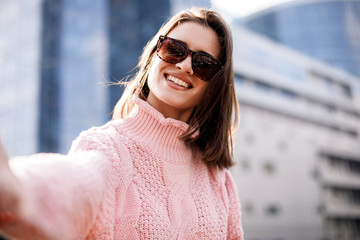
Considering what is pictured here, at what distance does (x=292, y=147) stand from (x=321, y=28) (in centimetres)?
3109

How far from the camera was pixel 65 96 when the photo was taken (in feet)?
78.4

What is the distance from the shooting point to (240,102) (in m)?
30.5

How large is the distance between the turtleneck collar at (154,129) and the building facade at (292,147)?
22.6 metres

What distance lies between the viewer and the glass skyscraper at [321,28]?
5034 centimetres

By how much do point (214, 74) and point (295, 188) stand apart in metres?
29.8

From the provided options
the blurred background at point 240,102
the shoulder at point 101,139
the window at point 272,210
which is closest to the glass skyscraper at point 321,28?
the blurred background at point 240,102

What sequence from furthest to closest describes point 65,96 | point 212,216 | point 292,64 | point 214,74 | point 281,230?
point 292,64
point 281,230
point 65,96
point 214,74
point 212,216

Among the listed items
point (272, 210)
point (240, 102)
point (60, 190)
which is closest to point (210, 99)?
point (60, 190)

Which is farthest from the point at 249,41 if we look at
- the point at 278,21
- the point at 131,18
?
the point at 278,21

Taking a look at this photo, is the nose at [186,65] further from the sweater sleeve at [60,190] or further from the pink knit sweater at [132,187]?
the sweater sleeve at [60,190]

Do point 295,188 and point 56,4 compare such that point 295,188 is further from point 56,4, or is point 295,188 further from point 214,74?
point 214,74

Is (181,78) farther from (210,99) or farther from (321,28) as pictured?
(321,28)

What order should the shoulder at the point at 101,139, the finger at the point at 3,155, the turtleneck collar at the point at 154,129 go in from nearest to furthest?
the finger at the point at 3,155 → the shoulder at the point at 101,139 → the turtleneck collar at the point at 154,129

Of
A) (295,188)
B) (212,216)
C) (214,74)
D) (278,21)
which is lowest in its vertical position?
(295,188)
